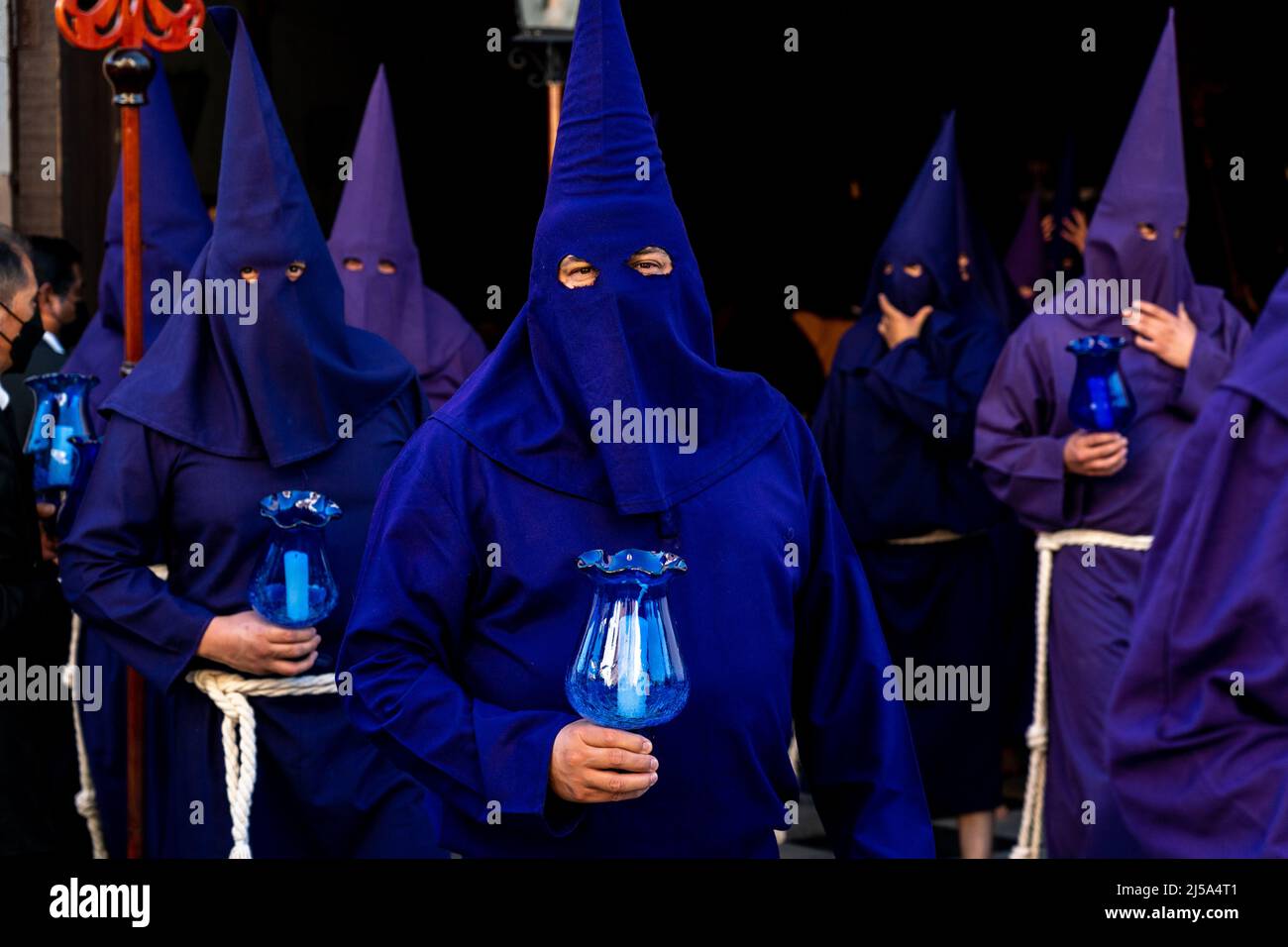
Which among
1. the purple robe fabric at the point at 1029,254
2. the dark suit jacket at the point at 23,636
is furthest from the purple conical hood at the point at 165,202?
the purple robe fabric at the point at 1029,254

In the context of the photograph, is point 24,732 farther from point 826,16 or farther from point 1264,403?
point 826,16

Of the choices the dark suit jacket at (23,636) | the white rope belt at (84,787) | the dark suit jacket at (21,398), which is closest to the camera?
the dark suit jacket at (23,636)

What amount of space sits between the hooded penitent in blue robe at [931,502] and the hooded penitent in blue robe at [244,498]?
277cm

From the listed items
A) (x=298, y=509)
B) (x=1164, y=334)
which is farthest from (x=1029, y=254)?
(x=298, y=509)

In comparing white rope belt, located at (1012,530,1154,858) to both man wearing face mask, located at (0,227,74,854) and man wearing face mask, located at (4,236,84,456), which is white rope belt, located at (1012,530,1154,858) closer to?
man wearing face mask, located at (0,227,74,854)

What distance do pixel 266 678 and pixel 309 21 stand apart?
5783 mm

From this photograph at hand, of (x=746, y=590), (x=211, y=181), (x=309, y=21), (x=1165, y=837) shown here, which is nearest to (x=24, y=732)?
(x=746, y=590)

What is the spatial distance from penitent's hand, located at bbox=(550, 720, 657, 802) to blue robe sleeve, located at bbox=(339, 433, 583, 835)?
2.0 inches

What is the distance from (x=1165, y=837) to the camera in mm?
2750

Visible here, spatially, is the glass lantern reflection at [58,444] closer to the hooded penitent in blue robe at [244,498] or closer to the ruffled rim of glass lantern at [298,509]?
the hooded penitent in blue robe at [244,498]

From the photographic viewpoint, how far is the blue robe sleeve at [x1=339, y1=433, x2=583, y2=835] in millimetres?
2650

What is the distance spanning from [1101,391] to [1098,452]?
188 mm

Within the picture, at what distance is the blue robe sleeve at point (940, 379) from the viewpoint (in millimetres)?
6613

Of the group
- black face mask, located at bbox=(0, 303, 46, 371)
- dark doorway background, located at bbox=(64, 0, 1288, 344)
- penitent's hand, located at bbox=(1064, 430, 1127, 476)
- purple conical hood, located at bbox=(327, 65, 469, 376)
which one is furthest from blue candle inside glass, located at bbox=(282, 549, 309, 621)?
dark doorway background, located at bbox=(64, 0, 1288, 344)
